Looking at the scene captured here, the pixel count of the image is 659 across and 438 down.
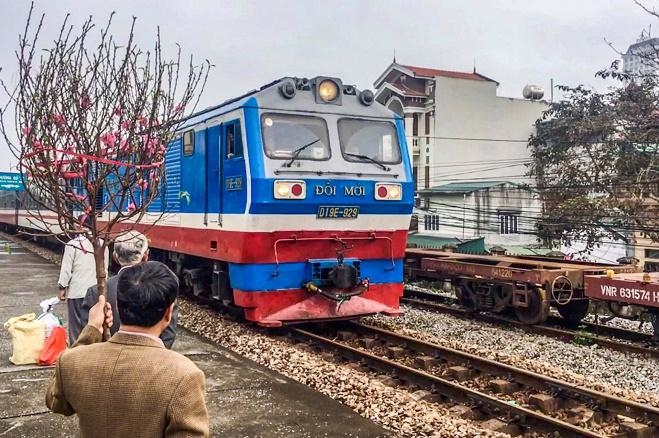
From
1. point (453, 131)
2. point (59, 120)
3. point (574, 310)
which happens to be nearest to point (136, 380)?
point (59, 120)

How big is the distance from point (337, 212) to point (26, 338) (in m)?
4.11

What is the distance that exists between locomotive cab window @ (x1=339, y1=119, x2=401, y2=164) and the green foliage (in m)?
10.9

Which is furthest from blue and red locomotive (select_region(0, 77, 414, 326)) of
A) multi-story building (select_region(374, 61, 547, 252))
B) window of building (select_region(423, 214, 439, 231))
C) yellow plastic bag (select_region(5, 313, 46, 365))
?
window of building (select_region(423, 214, 439, 231))

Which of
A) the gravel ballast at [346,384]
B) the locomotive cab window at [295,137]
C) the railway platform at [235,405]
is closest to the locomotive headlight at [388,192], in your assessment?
the locomotive cab window at [295,137]

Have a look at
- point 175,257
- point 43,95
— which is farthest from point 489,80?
point 43,95

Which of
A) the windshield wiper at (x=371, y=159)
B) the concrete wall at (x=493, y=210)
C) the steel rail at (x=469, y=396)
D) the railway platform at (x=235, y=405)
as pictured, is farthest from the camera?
the concrete wall at (x=493, y=210)

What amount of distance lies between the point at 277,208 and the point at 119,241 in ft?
13.5

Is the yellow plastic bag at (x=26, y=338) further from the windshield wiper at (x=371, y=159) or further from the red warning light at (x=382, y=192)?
the red warning light at (x=382, y=192)

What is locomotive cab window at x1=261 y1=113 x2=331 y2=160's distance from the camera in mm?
8805

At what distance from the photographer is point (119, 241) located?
4586 mm

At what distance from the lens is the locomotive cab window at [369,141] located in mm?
9391

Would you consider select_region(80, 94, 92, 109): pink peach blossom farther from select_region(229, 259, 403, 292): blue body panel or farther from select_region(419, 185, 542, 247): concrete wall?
select_region(419, 185, 542, 247): concrete wall

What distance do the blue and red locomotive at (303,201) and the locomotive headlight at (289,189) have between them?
0.01m

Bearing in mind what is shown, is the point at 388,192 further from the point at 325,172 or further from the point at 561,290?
the point at 561,290
